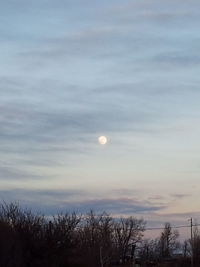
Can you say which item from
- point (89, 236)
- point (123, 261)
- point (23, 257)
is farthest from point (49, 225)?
point (123, 261)

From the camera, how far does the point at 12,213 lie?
47938 mm

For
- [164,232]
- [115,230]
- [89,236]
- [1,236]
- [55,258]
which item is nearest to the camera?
[1,236]

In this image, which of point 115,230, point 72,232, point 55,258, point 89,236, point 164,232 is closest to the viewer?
point 55,258

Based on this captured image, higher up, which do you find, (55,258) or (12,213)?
(12,213)

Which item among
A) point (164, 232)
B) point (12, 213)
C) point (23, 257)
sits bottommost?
point (23, 257)

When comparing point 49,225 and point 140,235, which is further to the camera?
point 140,235

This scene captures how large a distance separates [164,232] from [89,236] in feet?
137

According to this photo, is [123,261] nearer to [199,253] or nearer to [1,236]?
→ [199,253]

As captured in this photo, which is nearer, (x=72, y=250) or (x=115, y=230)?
(x=72, y=250)

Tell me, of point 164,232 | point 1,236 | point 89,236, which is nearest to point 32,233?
point 1,236

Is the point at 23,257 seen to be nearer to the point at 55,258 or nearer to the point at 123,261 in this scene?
the point at 55,258

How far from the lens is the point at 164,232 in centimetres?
11812

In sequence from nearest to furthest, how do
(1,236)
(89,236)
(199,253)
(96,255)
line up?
(1,236) < (96,255) < (89,236) < (199,253)

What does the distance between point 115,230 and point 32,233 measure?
5558cm
